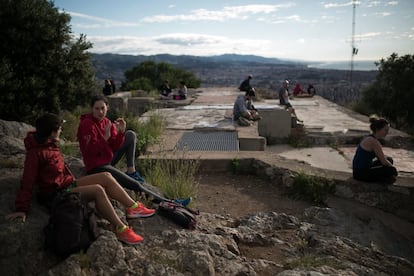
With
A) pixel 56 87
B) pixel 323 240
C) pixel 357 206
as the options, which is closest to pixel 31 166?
pixel 323 240

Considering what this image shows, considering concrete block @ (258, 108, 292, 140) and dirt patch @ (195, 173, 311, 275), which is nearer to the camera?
dirt patch @ (195, 173, 311, 275)

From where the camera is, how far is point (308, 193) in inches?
229

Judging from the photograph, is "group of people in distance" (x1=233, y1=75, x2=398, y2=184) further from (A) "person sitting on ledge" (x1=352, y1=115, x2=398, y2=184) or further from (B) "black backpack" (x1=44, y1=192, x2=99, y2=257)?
(B) "black backpack" (x1=44, y1=192, x2=99, y2=257)

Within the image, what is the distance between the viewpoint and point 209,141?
8516 millimetres

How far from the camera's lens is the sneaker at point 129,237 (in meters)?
3.19

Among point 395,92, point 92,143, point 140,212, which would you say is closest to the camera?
point 140,212

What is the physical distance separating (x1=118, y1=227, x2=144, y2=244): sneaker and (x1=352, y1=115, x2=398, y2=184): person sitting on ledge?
151 inches

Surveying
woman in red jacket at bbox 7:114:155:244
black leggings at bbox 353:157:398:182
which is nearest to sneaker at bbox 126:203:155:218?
woman in red jacket at bbox 7:114:155:244

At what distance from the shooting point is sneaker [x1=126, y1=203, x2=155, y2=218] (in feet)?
11.8

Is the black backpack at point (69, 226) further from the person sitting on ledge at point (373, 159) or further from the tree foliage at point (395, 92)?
the tree foliage at point (395, 92)

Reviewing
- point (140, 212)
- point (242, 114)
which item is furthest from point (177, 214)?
point (242, 114)

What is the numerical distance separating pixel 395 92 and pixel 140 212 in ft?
56.3

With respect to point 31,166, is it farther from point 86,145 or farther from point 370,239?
point 370,239

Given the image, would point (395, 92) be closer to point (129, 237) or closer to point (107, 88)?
point (107, 88)
